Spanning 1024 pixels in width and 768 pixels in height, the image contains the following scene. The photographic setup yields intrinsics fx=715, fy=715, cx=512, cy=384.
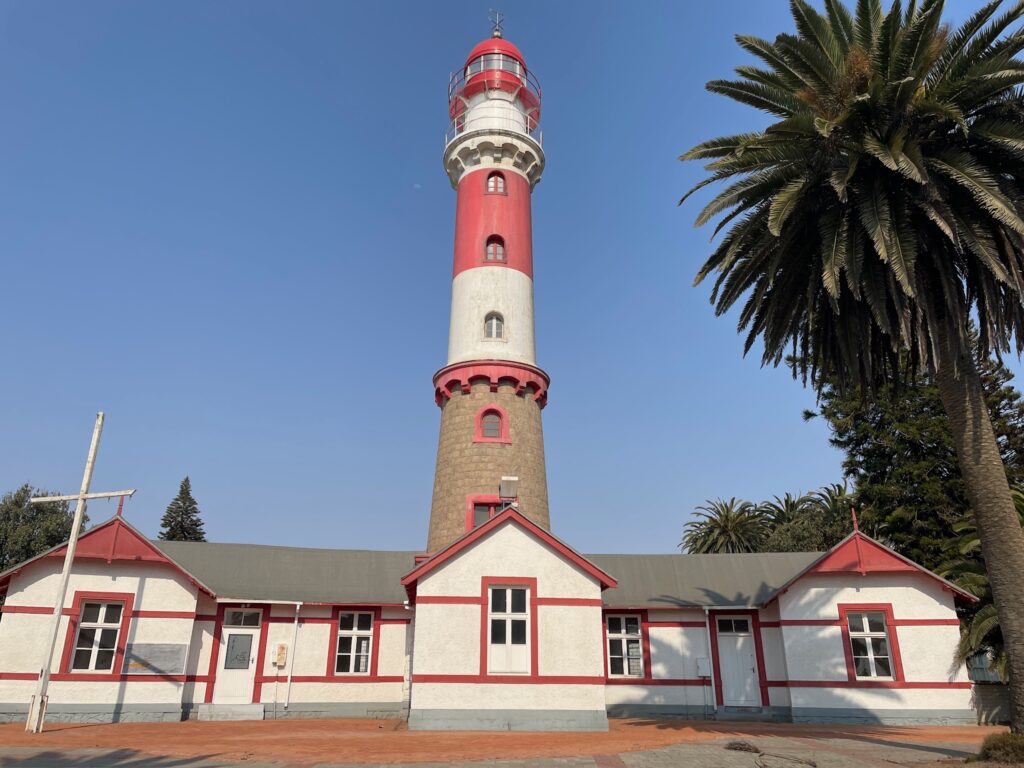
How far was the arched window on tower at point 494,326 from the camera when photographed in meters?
25.6

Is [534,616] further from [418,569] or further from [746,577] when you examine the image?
[746,577]

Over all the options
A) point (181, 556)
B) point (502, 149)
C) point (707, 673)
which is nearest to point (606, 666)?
point (707, 673)

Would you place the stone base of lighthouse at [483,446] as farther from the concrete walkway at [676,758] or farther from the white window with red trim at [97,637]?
the concrete walkway at [676,758]

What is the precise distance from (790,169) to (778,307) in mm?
3194

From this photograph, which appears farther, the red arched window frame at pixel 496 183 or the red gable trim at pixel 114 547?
the red arched window frame at pixel 496 183

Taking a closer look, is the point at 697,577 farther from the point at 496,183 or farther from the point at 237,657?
the point at 496,183

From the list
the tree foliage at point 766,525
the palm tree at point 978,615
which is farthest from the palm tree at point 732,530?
the palm tree at point 978,615

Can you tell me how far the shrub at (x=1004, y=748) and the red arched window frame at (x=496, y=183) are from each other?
22496mm

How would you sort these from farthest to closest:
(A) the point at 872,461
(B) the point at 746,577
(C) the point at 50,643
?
(A) the point at 872,461
(B) the point at 746,577
(C) the point at 50,643

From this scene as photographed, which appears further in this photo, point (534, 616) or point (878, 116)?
point (534, 616)

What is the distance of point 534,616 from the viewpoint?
18.2 m

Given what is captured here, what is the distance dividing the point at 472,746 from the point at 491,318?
48.8ft

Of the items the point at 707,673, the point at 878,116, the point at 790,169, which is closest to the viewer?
the point at 878,116

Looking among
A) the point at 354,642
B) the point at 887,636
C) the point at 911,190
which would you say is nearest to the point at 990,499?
the point at 911,190
